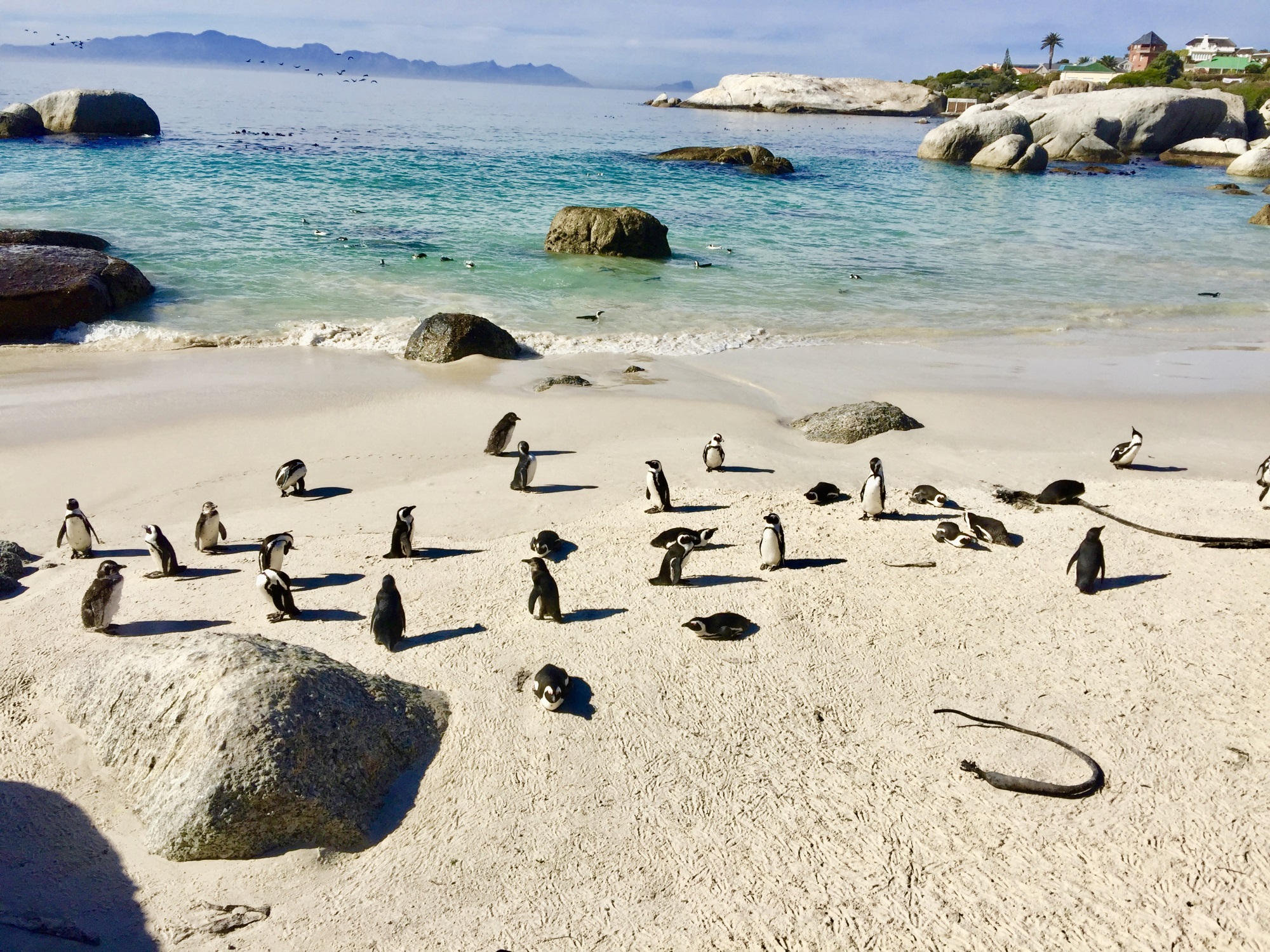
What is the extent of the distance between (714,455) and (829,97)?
10965 cm

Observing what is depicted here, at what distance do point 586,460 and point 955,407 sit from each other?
4992 millimetres

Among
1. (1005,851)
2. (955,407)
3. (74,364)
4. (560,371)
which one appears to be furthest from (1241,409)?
(74,364)

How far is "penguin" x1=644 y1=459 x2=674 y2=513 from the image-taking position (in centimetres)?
836

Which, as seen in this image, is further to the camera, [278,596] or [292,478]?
[292,478]

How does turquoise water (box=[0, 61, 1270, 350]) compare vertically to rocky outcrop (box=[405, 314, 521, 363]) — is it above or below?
above

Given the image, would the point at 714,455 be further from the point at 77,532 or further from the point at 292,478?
the point at 77,532

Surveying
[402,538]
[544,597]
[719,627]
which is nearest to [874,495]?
[719,627]

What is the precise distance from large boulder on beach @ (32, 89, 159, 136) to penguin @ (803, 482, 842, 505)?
50080mm

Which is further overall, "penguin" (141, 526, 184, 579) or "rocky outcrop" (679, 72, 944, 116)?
"rocky outcrop" (679, 72, 944, 116)

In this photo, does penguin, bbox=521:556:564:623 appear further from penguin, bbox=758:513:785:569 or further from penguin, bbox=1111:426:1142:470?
penguin, bbox=1111:426:1142:470

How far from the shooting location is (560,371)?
13.7 meters

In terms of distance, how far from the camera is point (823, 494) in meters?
8.53

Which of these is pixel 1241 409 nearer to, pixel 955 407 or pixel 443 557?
pixel 955 407

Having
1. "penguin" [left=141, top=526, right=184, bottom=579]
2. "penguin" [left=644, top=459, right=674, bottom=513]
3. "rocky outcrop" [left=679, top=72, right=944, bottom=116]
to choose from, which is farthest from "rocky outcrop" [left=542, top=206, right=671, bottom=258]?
"rocky outcrop" [left=679, top=72, right=944, bottom=116]
